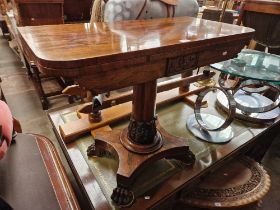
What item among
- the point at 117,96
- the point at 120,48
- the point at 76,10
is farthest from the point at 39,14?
the point at 120,48

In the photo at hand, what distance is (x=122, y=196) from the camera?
0.79 meters

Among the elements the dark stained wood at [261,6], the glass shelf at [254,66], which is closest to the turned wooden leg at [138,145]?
the glass shelf at [254,66]

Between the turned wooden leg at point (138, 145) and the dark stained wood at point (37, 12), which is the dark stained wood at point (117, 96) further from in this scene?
the dark stained wood at point (37, 12)

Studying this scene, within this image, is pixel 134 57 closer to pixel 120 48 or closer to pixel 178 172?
pixel 120 48

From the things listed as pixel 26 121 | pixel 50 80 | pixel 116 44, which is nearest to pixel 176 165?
pixel 116 44

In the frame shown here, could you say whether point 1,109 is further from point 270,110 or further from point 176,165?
point 270,110

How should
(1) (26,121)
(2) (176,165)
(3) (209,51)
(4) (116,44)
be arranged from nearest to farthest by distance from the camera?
(4) (116,44)
(3) (209,51)
(2) (176,165)
(1) (26,121)

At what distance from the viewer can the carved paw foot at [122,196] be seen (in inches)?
31.1

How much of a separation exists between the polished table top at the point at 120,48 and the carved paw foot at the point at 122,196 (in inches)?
17.0

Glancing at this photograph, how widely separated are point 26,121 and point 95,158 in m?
1.18

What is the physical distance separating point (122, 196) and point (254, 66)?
1.17m

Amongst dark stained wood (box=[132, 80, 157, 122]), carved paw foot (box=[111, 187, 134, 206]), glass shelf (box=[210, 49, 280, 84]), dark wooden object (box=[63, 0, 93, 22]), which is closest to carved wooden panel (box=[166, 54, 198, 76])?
dark stained wood (box=[132, 80, 157, 122])

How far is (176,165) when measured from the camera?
39.1 inches

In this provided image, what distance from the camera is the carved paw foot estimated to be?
790 millimetres
